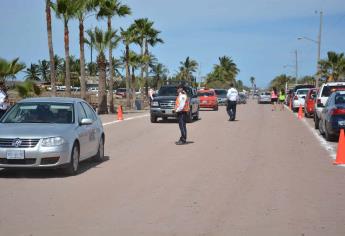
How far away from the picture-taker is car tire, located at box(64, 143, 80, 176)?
11.0 meters

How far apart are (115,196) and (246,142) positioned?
9.32 metres

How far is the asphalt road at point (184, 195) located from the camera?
715 cm

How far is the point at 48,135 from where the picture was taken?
10.6m

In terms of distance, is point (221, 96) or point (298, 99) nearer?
point (298, 99)

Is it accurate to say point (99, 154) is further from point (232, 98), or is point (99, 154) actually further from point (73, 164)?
point (232, 98)

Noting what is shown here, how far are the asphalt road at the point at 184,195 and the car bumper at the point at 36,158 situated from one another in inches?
11.2

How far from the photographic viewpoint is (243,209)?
8180 millimetres

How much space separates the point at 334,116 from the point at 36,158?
9846mm

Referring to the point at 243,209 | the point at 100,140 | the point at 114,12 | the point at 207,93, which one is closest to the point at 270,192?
the point at 243,209

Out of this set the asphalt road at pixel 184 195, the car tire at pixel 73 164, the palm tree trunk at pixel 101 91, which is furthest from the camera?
the palm tree trunk at pixel 101 91

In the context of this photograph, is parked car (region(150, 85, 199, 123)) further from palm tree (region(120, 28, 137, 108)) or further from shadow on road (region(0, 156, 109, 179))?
palm tree (region(120, 28, 137, 108))

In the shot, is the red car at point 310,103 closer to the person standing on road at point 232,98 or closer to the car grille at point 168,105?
the person standing on road at point 232,98

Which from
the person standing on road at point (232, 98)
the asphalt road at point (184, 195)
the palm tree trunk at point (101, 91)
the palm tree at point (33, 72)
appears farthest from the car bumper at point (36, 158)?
the palm tree at point (33, 72)

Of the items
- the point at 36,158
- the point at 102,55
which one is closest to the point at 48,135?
the point at 36,158
